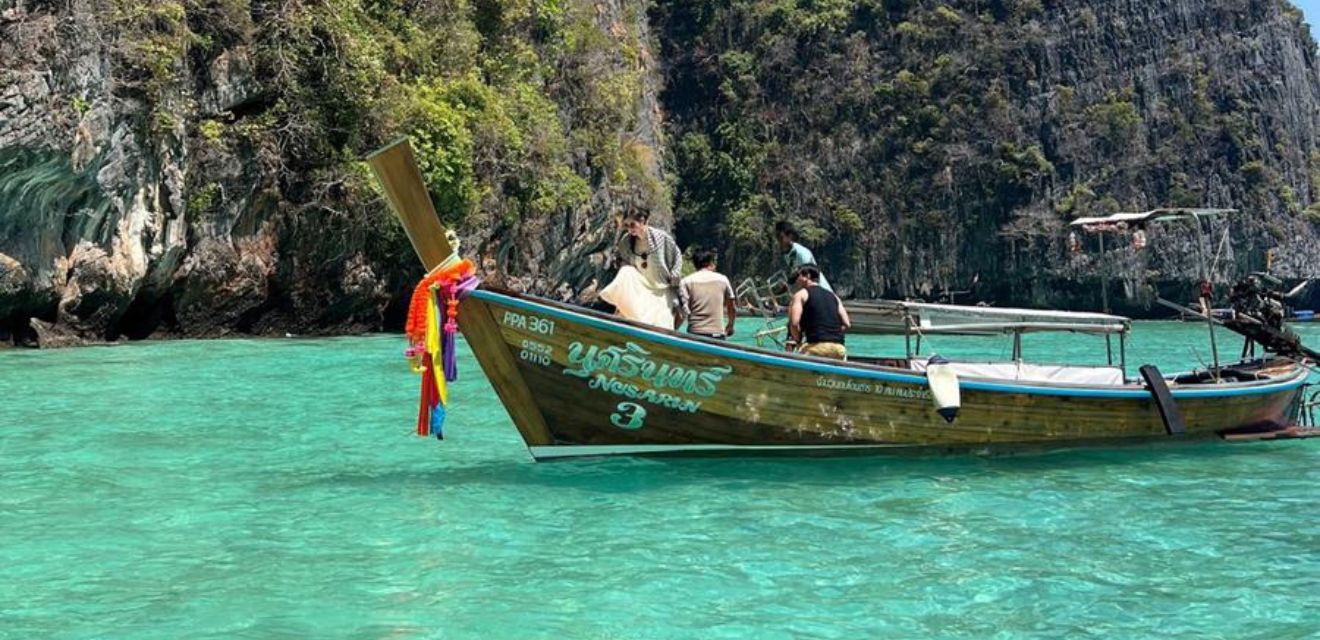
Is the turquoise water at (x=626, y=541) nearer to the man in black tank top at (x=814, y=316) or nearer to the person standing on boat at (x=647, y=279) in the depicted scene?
the man in black tank top at (x=814, y=316)

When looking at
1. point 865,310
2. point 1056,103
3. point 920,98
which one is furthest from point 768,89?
point 865,310

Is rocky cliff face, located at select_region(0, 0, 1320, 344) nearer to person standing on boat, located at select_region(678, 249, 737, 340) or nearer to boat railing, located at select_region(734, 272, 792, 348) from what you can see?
boat railing, located at select_region(734, 272, 792, 348)

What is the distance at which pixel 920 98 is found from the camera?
4888cm

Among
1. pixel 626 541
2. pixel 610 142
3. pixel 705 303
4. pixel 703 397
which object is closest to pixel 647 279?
pixel 705 303

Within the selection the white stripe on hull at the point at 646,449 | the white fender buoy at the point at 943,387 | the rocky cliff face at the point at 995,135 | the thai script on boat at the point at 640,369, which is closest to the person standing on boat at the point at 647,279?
the thai script on boat at the point at 640,369

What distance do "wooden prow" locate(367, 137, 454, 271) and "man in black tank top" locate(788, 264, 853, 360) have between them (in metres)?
2.46

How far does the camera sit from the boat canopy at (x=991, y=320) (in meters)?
8.05

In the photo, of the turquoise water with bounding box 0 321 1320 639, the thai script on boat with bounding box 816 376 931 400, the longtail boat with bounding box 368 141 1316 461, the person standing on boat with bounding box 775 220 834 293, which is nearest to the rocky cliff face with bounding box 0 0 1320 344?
the longtail boat with bounding box 368 141 1316 461

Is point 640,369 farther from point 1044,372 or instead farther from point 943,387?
→ point 1044,372

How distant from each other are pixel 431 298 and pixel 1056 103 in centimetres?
4616

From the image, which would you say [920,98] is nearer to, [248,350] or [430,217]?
[248,350]

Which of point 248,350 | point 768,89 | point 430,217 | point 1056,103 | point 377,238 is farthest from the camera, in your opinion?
point 768,89

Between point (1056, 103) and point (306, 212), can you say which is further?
point (1056, 103)

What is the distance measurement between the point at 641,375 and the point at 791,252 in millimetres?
1955
